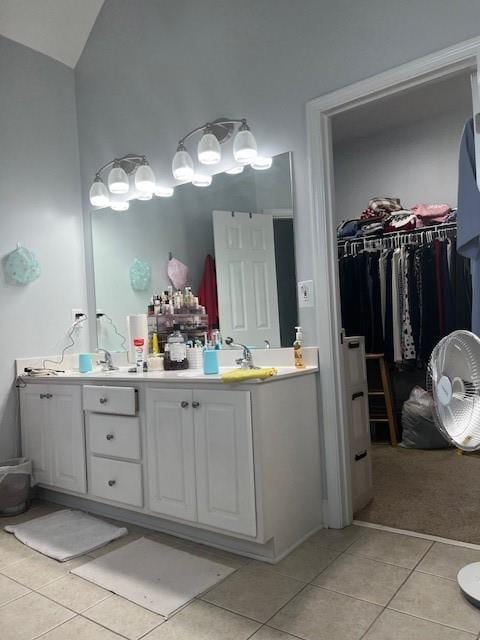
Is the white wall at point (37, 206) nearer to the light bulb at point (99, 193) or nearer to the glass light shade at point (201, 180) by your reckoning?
the light bulb at point (99, 193)

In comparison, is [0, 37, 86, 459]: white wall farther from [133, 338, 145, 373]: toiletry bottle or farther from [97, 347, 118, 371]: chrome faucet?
[133, 338, 145, 373]: toiletry bottle

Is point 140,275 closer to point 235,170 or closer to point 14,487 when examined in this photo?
point 235,170

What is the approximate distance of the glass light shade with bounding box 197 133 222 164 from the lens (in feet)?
8.52

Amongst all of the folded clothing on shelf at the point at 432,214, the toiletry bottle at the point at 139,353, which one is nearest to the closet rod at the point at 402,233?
the folded clothing on shelf at the point at 432,214

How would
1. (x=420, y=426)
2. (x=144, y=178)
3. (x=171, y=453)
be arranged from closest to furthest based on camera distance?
(x=171, y=453), (x=144, y=178), (x=420, y=426)

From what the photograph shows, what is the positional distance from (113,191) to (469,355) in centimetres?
234

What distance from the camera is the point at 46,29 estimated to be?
10.3ft

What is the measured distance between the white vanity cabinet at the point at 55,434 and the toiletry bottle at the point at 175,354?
492 millimetres

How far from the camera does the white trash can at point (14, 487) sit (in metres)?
2.64

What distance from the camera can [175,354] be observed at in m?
2.69

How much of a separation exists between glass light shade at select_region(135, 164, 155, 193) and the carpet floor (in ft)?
7.15

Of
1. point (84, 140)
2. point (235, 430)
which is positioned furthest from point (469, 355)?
point (84, 140)

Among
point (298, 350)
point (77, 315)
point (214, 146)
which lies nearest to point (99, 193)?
point (77, 315)

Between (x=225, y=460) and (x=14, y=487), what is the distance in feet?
4.53
